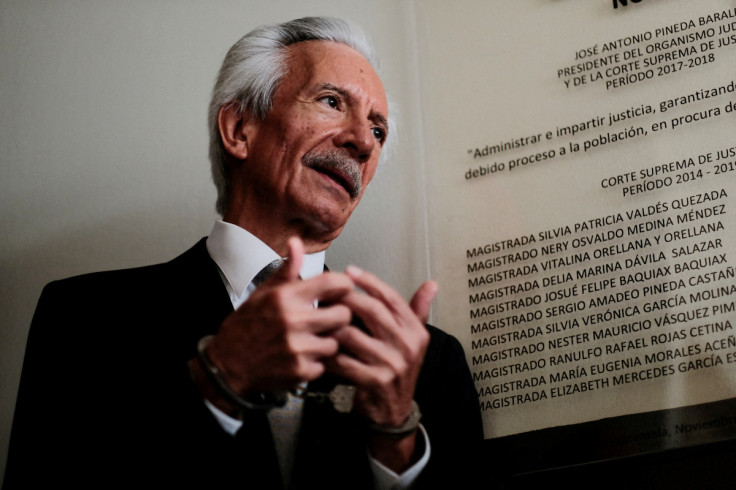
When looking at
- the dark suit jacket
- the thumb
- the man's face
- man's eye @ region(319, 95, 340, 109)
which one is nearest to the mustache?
the man's face

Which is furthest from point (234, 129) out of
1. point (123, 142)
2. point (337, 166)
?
point (123, 142)

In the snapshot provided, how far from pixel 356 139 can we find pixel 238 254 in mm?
287

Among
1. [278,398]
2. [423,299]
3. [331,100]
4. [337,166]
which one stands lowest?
Answer: [278,398]

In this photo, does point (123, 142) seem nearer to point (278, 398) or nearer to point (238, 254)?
point (238, 254)

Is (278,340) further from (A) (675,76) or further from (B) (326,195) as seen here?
(A) (675,76)

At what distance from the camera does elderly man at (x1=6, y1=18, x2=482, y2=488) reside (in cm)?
97

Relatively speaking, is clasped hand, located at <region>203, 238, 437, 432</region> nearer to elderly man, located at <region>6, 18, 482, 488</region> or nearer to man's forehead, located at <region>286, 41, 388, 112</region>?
elderly man, located at <region>6, 18, 482, 488</region>

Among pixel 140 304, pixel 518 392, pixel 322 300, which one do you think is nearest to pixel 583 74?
pixel 518 392

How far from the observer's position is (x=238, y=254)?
1.34 metres

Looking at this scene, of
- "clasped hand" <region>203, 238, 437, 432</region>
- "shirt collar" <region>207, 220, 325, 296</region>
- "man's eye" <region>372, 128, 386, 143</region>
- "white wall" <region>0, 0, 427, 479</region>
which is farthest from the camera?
"white wall" <region>0, 0, 427, 479</region>

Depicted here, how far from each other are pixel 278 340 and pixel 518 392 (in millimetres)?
578

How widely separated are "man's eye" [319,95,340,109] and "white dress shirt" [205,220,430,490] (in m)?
0.27

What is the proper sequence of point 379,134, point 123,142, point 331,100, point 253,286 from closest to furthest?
1. point 253,286
2. point 331,100
3. point 379,134
4. point 123,142

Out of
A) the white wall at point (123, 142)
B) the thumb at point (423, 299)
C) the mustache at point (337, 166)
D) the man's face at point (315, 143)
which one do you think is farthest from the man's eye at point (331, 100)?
the thumb at point (423, 299)
